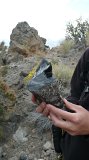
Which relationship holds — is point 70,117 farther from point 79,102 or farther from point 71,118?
point 79,102

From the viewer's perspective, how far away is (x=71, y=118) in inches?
80.0

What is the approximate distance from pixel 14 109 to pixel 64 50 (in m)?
5.97

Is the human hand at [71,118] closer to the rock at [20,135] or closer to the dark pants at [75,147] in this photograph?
the dark pants at [75,147]

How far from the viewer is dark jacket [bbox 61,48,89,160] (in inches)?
97.8

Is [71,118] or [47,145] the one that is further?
[47,145]

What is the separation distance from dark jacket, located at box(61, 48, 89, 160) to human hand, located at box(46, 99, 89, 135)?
227mm

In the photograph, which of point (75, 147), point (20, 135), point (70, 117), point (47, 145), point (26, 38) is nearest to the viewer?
point (70, 117)

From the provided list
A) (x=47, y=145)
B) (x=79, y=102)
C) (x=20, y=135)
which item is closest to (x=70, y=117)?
(x=79, y=102)

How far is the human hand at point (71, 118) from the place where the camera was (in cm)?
204

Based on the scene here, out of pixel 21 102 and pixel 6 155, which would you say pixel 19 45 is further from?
pixel 6 155

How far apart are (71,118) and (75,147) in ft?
1.78

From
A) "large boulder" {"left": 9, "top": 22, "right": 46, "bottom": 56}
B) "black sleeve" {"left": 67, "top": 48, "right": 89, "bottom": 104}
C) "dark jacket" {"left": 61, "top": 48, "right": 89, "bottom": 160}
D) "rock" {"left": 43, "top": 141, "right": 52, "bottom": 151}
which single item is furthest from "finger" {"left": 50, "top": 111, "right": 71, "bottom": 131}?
"large boulder" {"left": 9, "top": 22, "right": 46, "bottom": 56}

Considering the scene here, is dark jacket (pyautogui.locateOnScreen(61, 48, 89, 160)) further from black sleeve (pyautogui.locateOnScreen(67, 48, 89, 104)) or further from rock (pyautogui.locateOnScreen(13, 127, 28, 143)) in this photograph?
rock (pyautogui.locateOnScreen(13, 127, 28, 143))

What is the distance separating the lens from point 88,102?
251cm
